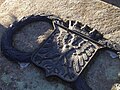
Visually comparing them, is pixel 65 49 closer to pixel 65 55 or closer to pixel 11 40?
pixel 65 55

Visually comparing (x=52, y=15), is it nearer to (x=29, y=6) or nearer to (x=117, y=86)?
(x=29, y=6)

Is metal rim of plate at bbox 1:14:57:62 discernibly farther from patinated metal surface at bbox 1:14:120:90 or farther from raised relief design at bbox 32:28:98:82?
raised relief design at bbox 32:28:98:82

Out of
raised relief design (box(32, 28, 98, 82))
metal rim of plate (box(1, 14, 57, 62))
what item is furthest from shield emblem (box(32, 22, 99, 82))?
metal rim of plate (box(1, 14, 57, 62))

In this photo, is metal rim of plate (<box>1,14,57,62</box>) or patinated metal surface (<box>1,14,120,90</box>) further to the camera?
metal rim of plate (<box>1,14,57,62</box>)

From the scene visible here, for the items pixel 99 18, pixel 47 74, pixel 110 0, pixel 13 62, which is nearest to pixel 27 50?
pixel 13 62

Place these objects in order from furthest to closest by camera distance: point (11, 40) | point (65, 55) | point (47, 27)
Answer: point (47, 27)
point (11, 40)
point (65, 55)

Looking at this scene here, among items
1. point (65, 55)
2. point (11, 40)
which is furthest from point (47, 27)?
point (65, 55)
